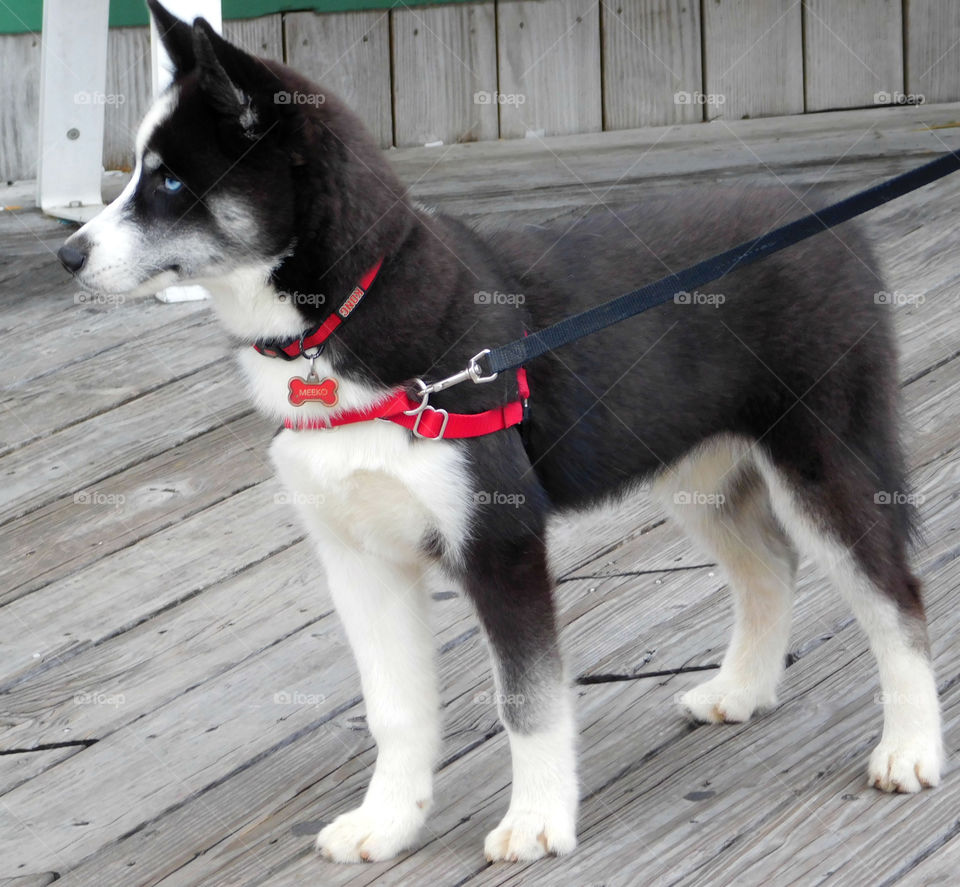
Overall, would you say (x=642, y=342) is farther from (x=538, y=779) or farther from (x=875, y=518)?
(x=538, y=779)

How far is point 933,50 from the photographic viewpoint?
233 inches

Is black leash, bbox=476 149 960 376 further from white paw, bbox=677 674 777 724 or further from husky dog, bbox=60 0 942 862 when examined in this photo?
white paw, bbox=677 674 777 724

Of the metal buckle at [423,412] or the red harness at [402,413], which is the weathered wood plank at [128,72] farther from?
the metal buckle at [423,412]

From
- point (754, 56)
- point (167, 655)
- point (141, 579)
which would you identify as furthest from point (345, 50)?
Result: point (167, 655)

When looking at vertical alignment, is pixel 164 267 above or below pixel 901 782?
above

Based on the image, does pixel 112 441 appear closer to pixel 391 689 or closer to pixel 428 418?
pixel 391 689

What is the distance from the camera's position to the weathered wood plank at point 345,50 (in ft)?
18.9

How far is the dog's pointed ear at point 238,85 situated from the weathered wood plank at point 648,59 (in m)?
3.94

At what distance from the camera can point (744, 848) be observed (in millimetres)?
2324

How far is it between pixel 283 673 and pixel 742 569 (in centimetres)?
109

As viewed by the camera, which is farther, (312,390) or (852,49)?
(852,49)

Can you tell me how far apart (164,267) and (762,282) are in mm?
1159

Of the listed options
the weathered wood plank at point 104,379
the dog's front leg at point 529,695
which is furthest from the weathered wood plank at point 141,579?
the dog's front leg at point 529,695

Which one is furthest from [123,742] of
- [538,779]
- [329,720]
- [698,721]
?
[698,721]
